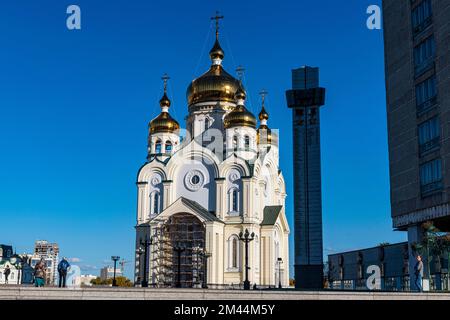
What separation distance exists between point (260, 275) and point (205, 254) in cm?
707

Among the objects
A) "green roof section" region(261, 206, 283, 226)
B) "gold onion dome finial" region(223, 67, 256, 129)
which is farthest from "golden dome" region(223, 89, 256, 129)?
"green roof section" region(261, 206, 283, 226)

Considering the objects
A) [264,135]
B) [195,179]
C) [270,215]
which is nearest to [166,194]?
[195,179]

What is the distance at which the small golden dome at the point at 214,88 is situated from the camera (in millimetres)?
62781

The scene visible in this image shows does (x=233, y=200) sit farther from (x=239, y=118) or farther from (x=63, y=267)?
(x=63, y=267)

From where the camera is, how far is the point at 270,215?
59.3m

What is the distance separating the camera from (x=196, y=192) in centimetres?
5791

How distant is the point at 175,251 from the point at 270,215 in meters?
9.84

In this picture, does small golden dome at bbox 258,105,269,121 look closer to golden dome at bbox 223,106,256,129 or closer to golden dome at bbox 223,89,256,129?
golden dome at bbox 223,89,256,129

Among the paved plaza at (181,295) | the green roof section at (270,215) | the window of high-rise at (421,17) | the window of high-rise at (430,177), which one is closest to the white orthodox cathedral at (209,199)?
the green roof section at (270,215)

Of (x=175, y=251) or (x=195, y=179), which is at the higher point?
(x=195, y=179)

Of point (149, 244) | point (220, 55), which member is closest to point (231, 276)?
point (149, 244)

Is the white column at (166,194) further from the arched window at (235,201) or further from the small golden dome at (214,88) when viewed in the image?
the small golden dome at (214,88)

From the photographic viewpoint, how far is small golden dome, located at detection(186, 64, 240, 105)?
62.8 meters
